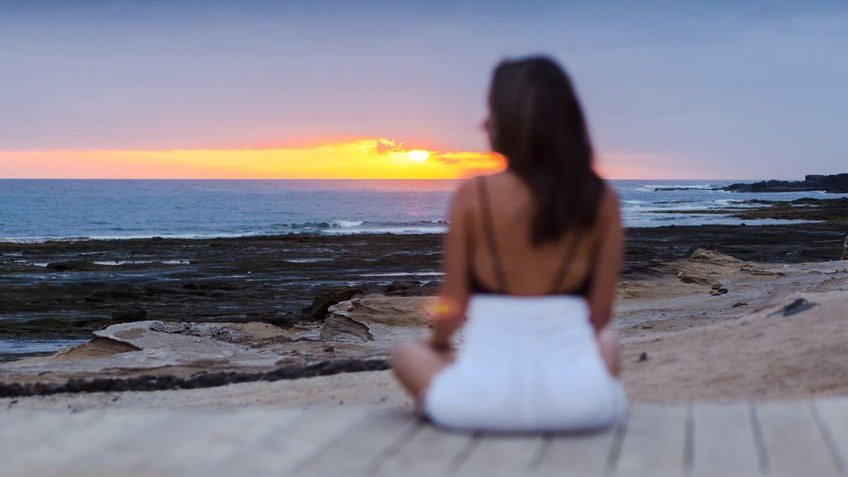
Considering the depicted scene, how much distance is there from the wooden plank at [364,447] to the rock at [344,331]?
8.97 meters

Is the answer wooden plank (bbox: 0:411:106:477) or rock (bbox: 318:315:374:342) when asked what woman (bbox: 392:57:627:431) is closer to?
wooden plank (bbox: 0:411:106:477)

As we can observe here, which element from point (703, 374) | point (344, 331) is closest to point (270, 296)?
point (344, 331)

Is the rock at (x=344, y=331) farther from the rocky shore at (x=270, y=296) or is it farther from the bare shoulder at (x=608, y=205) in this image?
the bare shoulder at (x=608, y=205)

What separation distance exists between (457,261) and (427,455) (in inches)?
30.6

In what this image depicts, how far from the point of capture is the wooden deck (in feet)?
13.2

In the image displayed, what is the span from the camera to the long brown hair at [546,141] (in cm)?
412

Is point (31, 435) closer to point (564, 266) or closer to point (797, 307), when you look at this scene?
point (564, 266)

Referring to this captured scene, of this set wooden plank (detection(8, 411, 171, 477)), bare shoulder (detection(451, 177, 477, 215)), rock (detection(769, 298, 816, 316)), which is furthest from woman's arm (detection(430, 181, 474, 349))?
rock (detection(769, 298, 816, 316))

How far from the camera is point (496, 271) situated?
445 cm

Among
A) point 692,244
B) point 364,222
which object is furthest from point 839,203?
point 692,244

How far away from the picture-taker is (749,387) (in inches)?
279

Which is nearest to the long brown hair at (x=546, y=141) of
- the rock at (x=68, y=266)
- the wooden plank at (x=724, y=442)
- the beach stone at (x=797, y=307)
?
the wooden plank at (x=724, y=442)

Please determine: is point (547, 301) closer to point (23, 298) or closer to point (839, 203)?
point (23, 298)

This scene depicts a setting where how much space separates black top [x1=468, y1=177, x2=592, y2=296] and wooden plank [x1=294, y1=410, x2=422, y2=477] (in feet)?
2.17
